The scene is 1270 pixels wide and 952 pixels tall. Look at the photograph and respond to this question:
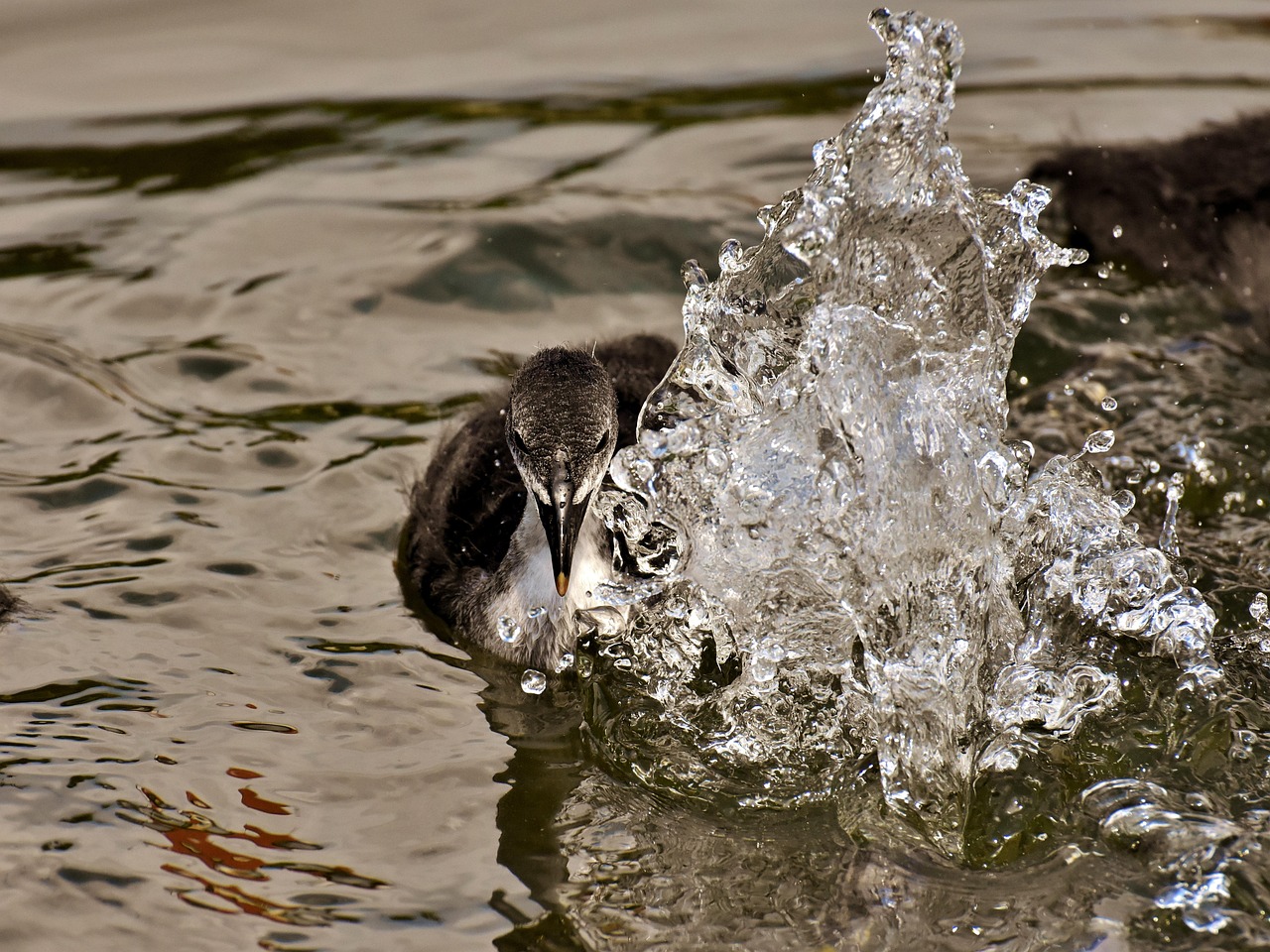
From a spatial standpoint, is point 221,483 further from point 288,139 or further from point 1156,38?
point 1156,38

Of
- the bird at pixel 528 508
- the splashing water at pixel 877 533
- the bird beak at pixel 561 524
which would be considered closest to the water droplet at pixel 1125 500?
the splashing water at pixel 877 533

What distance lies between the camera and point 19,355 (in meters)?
6.22

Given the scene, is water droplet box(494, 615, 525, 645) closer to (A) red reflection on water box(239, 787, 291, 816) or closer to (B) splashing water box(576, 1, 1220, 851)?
(B) splashing water box(576, 1, 1220, 851)

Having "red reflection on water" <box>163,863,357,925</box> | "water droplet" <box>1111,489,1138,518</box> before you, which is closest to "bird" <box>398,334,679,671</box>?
"red reflection on water" <box>163,863,357,925</box>

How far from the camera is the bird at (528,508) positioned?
455cm

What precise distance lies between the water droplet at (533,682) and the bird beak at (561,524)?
353mm

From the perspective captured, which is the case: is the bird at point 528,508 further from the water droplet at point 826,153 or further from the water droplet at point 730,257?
the water droplet at point 826,153

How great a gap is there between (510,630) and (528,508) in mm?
428

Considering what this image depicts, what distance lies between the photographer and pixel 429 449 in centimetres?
588

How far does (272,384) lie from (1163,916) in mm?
4075

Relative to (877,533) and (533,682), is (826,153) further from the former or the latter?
(533,682)

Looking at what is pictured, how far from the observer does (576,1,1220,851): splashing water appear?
4250mm

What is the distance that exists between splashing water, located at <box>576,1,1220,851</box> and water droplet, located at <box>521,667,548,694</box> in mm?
134

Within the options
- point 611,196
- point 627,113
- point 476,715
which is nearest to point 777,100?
point 627,113
